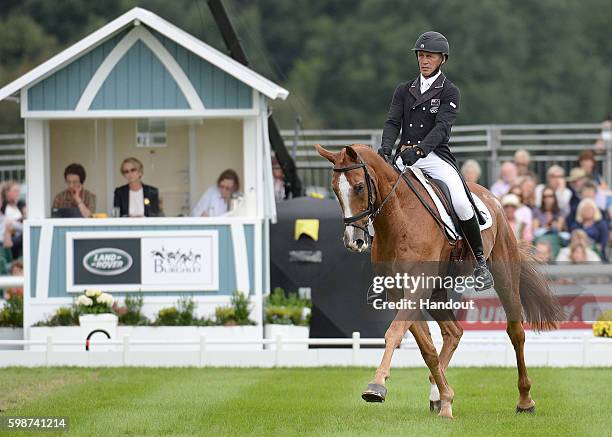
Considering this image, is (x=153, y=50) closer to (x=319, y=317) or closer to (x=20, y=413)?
(x=319, y=317)

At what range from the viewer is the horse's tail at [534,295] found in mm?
14945

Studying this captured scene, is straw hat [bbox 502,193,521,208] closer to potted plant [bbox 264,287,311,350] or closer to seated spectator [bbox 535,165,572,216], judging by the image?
seated spectator [bbox 535,165,572,216]

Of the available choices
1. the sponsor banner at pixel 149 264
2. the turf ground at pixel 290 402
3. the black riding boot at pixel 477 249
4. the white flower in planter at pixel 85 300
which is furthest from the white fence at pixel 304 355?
the black riding boot at pixel 477 249

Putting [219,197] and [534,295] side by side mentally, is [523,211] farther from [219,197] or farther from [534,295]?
[534,295]

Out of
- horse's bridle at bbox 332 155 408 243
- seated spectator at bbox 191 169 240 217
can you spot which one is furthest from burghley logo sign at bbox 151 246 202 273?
horse's bridle at bbox 332 155 408 243

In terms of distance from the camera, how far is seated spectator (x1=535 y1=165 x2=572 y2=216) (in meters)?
23.7

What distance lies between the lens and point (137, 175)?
69.2ft

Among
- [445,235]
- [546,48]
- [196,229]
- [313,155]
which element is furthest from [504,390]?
[546,48]

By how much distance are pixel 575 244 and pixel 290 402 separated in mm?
8931

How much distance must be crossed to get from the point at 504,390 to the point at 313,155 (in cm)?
1734

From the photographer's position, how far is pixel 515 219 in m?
22.8

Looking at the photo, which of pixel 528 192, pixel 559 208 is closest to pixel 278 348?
pixel 528 192

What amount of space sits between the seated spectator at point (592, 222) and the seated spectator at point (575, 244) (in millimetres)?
605

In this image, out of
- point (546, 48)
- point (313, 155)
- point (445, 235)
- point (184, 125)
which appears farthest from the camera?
point (546, 48)
